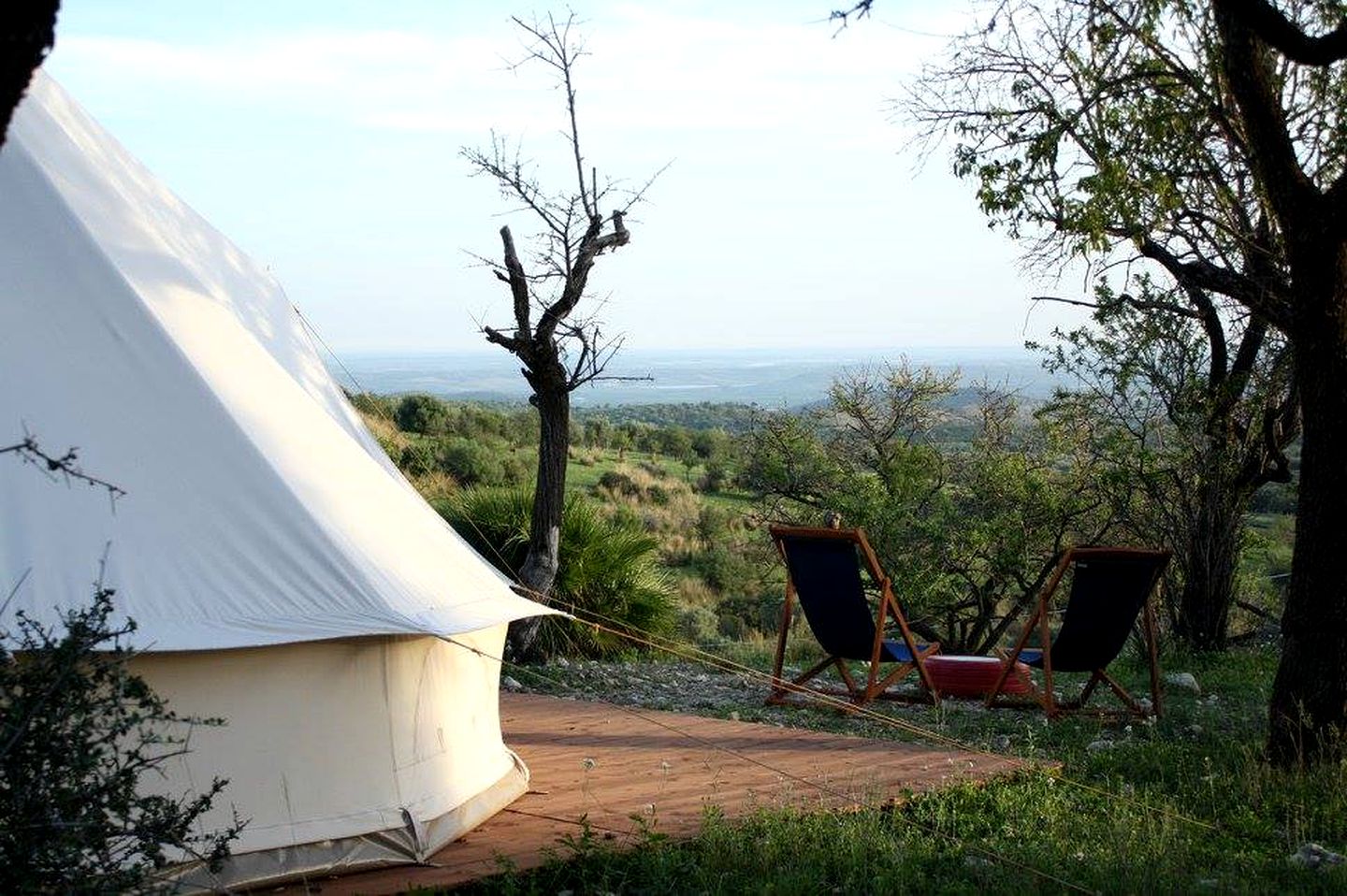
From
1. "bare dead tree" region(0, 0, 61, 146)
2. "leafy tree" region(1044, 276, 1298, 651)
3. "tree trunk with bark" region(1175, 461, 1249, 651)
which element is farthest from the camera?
"tree trunk with bark" region(1175, 461, 1249, 651)

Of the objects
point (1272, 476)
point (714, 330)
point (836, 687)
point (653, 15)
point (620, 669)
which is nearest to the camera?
point (653, 15)

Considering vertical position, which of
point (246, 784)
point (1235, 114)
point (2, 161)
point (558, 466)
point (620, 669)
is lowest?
point (620, 669)

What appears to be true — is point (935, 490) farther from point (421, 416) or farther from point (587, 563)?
point (421, 416)

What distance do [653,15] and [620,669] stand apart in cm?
472

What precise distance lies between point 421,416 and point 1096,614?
737 inches

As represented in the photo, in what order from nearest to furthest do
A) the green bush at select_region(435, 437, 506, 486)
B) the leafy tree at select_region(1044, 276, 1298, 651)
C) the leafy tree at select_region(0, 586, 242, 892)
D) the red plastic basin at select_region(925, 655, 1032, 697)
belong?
the leafy tree at select_region(0, 586, 242, 892)
the red plastic basin at select_region(925, 655, 1032, 697)
the leafy tree at select_region(1044, 276, 1298, 651)
the green bush at select_region(435, 437, 506, 486)

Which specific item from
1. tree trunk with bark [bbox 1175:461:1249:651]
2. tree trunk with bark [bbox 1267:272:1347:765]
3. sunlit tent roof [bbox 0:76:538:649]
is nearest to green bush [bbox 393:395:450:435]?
tree trunk with bark [bbox 1175:461:1249:651]

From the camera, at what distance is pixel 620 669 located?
9.33m

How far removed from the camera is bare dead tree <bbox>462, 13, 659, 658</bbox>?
9539mm

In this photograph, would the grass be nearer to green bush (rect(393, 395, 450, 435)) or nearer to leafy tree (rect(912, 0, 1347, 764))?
leafy tree (rect(912, 0, 1347, 764))

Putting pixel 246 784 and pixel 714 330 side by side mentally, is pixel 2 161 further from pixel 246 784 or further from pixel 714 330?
pixel 714 330

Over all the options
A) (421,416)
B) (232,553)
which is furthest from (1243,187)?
(421,416)

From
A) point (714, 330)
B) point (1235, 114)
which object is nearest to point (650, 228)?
point (1235, 114)

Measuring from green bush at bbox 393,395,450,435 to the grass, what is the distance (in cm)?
1923
